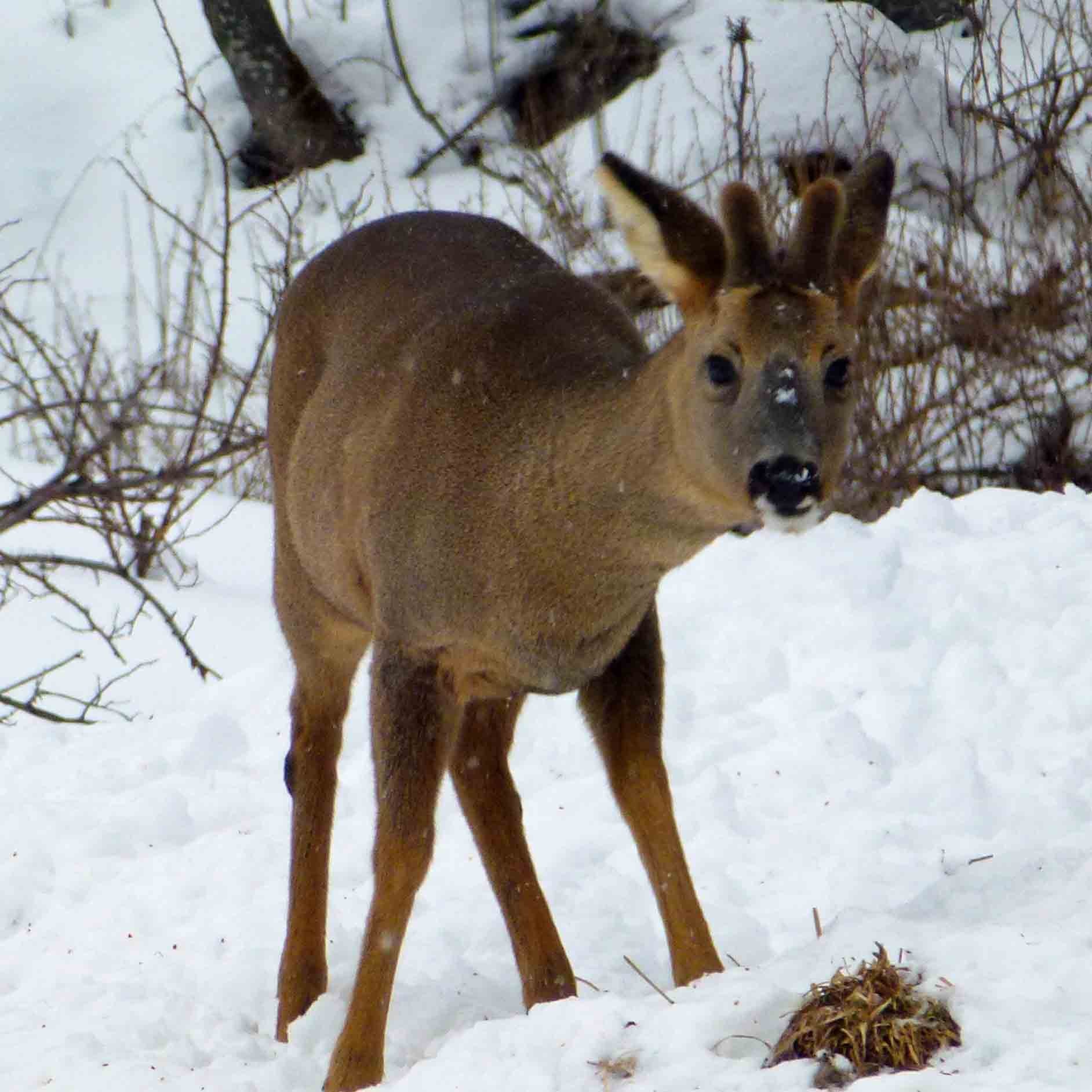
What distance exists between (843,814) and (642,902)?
0.79 m

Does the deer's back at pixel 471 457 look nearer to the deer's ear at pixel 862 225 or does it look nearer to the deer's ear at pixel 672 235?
the deer's ear at pixel 672 235

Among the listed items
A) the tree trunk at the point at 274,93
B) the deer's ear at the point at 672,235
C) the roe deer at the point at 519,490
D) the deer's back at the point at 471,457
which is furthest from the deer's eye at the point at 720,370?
the tree trunk at the point at 274,93

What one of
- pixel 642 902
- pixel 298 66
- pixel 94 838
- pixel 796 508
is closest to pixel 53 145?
pixel 298 66

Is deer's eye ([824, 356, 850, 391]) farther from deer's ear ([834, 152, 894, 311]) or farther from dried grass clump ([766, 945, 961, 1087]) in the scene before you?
dried grass clump ([766, 945, 961, 1087])

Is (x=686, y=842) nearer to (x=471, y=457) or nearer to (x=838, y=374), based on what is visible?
(x=471, y=457)

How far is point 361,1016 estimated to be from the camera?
487cm

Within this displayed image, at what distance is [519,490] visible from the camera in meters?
4.81

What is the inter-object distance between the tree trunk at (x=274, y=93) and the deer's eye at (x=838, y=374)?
39.4 ft

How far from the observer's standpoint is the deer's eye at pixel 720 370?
438cm

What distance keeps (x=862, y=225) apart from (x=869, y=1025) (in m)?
2.00

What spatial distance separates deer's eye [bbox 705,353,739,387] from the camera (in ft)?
14.4

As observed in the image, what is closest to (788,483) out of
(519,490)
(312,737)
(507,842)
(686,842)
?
(519,490)

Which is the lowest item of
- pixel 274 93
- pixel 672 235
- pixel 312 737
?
pixel 312 737

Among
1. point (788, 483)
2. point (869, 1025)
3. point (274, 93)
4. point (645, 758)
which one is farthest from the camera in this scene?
point (274, 93)
